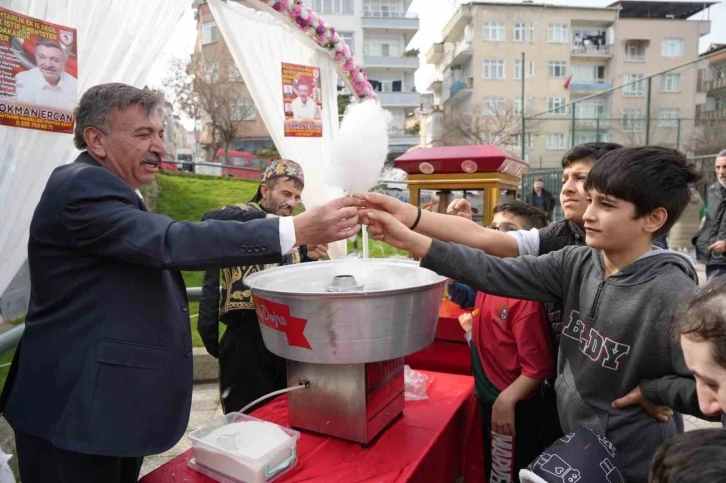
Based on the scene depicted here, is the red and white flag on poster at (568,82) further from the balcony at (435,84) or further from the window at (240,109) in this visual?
the window at (240,109)

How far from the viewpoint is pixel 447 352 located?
2.42 metres

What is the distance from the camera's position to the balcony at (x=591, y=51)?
105 ft

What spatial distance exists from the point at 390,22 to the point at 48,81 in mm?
32080

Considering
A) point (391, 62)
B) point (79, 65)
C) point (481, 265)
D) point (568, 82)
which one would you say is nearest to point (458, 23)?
point (391, 62)

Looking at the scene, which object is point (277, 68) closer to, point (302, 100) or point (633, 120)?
point (302, 100)

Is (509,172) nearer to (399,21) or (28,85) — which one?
(28,85)

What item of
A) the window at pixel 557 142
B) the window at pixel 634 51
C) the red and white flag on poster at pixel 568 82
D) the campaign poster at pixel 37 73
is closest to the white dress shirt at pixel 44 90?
the campaign poster at pixel 37 73

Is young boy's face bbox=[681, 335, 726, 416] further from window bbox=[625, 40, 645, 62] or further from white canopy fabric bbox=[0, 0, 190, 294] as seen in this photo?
window bbox=[625, 40, 645, 62]

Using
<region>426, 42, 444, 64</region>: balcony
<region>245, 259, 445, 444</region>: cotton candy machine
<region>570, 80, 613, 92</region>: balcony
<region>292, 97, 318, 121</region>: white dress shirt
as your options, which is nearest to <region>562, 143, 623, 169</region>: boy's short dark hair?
<region>245, 259, 445, 444</region>: cotton candy machine

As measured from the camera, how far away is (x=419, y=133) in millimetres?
33094

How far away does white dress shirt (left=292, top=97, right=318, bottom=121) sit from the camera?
4.39m

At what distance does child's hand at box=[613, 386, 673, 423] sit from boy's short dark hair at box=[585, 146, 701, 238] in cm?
45

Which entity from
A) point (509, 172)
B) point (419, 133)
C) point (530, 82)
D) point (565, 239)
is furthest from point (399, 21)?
point (565, 239)

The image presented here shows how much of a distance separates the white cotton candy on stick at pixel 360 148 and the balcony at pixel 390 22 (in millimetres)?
32745
